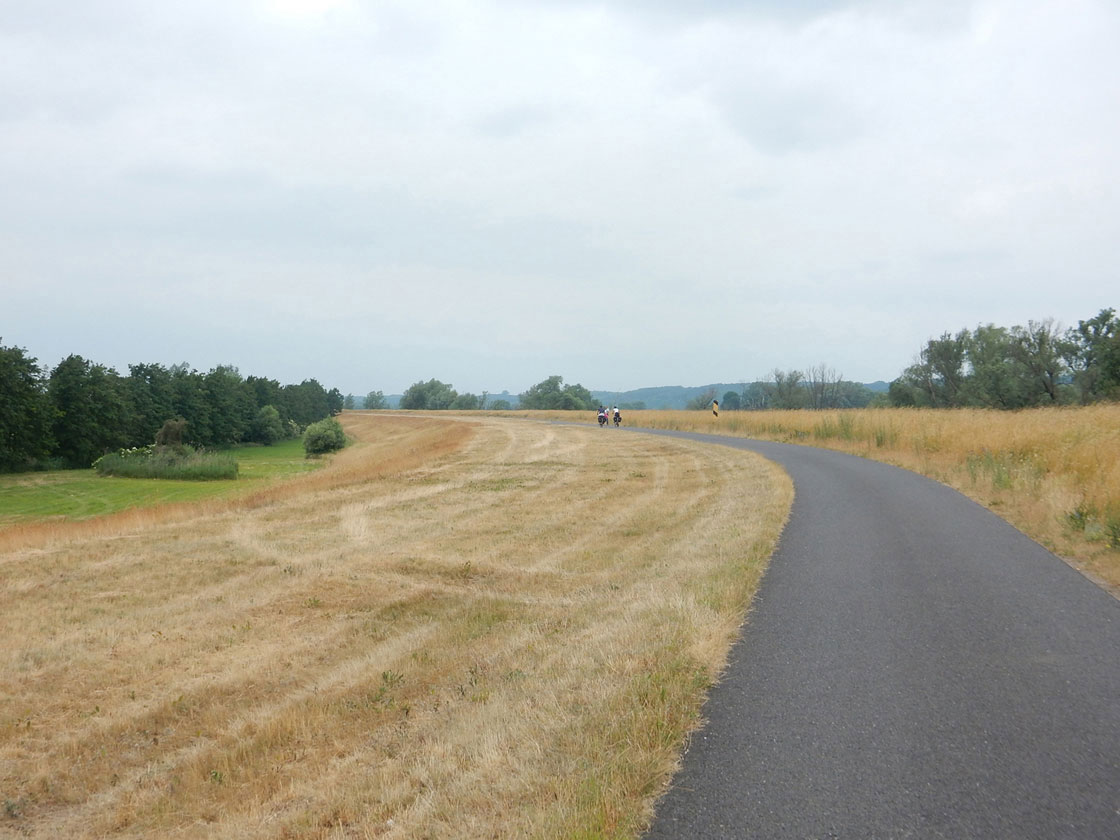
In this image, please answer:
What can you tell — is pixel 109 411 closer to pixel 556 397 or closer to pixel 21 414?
pixel 21 414

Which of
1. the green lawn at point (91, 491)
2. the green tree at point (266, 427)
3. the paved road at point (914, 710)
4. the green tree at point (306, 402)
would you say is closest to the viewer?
the paved road at point (914, 710)

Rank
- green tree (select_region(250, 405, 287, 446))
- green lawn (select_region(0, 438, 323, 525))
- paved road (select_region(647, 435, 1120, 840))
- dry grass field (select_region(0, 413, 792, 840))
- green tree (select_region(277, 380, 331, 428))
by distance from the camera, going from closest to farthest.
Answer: paved road (select_region(647, 435, 1120, 840)) < dry grass field (select_region(0, 413, 792, 840)) < green lawn (select_region(0, 438, 323, 525)) < green tree (select_region(250, 405, 287, 446)) < green tree (select_region(277, 380, 331, 428))

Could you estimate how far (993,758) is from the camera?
13.6ft

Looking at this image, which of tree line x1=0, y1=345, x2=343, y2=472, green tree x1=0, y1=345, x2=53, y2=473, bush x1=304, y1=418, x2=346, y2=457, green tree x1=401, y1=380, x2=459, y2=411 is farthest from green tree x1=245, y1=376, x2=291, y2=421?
green tree x1=401, y1=380, x2=459, y2=411

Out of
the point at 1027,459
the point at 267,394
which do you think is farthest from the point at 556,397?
the point at 1027,459

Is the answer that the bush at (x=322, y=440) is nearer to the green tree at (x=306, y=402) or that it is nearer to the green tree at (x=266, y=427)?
Result: the green tree at (x=266, y=427)

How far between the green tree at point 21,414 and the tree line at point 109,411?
65mm

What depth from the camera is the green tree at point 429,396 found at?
172m

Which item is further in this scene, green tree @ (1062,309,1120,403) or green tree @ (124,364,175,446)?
green tree @ (124,364,175,446)

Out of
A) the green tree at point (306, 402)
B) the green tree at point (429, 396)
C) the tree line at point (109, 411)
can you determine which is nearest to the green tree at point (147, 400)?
the tree line at point (109, 411)

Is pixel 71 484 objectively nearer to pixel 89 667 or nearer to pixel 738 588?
pixel 89 667

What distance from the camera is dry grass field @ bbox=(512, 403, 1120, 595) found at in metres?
10.2

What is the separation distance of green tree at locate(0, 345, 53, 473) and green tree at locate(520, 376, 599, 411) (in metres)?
94.9

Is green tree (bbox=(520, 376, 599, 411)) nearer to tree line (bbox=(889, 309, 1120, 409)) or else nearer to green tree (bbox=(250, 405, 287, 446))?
green tree (bbox=(250, 405, 287, 446))
